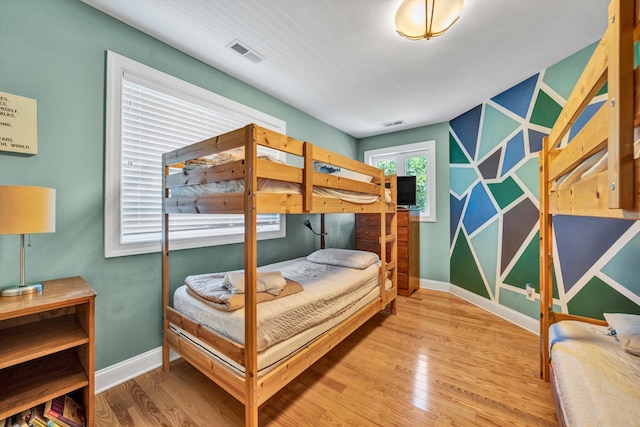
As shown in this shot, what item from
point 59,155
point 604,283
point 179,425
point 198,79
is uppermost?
point 198,79

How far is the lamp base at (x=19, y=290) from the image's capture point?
47.4 inches

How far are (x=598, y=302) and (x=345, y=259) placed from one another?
6.56 feet

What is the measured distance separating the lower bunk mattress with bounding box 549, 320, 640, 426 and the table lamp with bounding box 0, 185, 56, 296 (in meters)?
2.42

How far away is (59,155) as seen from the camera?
1.49 metres

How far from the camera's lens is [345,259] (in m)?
2.55

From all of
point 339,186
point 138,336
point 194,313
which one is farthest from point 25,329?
point 339,186

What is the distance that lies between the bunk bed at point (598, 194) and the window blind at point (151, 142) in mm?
2419

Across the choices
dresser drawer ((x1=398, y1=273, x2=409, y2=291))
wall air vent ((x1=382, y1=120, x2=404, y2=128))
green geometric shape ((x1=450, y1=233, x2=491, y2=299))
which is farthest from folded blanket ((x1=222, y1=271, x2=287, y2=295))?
wall air vent ((x1=382, y1=120, x2=404, y2=128))

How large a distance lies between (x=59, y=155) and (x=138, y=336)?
1317 millimetres

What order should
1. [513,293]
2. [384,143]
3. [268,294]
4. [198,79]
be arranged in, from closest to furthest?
1. [268,294]
2. [198,79]
3. [513,293]
4. [384,143]

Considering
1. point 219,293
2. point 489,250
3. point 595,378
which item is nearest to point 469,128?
point 489,250

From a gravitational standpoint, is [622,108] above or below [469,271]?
above

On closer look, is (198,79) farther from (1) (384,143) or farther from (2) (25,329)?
(1) (384,143)

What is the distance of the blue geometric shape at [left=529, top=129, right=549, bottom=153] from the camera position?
242cm
